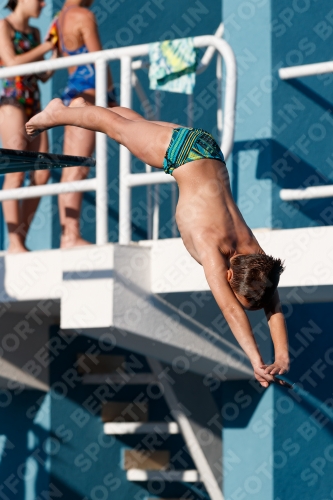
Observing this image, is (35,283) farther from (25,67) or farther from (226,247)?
(226,247)

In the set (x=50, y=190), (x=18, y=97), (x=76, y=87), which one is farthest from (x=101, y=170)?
(x=18, y=97)

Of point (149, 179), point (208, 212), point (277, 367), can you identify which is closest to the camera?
point (277, 367)

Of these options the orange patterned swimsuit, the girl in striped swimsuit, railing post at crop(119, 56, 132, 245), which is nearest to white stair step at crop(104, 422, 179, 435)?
the girl in striped swimsuit

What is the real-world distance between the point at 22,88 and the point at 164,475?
257 cm

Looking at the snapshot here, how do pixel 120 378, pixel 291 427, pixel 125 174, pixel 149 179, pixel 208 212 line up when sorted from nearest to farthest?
pixel 208 212 → pixel 149 179 → pixel 125 174 → pixel 291 427 → pixel 120 378

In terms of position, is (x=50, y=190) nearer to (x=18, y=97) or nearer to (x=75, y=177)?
(x=75, y=177)

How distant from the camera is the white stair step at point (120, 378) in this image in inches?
280

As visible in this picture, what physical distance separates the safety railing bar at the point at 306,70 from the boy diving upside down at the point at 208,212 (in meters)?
1.08

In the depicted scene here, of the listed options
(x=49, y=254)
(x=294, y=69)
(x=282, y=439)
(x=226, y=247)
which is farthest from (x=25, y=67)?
(x=282, y=439)

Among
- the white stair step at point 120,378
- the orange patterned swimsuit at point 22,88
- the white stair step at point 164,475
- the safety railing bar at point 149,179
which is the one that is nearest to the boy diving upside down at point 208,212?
the safety railing bar at point 149,179

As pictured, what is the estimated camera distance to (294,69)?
5.97 m

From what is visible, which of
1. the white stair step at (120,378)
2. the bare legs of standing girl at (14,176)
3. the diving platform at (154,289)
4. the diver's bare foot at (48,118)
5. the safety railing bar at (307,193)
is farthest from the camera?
the white stair step at (120,378)

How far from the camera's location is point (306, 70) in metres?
5.87

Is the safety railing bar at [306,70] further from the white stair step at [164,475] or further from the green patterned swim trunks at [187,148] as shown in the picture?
the white stair step at [164,475]
